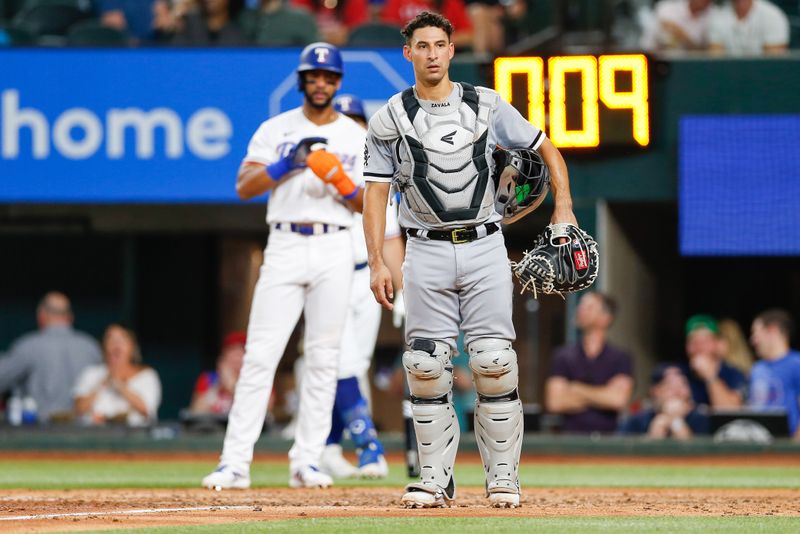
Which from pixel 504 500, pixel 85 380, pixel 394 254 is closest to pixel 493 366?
pixel 504 500

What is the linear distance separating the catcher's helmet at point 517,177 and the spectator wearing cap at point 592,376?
5099 millimetres

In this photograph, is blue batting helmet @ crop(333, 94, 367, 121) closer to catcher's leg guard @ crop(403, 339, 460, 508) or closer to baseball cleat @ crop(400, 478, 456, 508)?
catcher's leg guard @ crop(403, 339, 460, 508)

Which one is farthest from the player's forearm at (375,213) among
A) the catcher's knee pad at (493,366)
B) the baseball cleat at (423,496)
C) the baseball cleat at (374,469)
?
the baseball cleat at (374,469)

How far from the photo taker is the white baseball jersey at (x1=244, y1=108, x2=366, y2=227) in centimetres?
733

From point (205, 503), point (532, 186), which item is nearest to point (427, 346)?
point (532, 186)

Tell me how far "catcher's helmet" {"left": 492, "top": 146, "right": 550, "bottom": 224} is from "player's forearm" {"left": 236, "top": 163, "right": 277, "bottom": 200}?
167 centimetres

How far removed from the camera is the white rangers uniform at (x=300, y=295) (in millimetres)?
7242

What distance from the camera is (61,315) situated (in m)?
12.1

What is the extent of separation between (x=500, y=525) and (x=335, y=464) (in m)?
3.28

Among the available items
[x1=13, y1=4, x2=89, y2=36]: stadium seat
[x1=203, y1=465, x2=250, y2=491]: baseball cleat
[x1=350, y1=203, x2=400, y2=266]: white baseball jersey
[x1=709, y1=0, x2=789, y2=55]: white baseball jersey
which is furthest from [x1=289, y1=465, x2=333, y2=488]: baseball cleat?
[x1=13, y1=4, x2=89, y2=36]: stadium seat

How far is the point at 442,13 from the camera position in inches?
518

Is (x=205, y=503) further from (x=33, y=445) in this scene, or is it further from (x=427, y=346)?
(x=33, y=445)

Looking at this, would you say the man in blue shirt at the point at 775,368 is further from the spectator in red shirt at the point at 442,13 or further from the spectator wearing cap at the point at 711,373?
the spectator in red shirt at the point at 442,13

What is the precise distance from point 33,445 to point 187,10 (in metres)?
4.00
